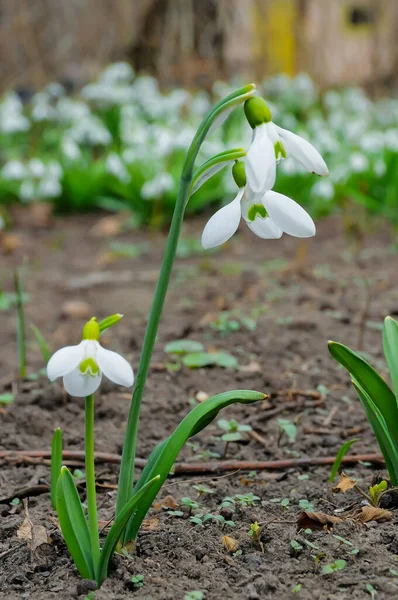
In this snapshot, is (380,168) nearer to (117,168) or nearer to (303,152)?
(117,168)

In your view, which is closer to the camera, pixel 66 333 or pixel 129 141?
pixel 66 333

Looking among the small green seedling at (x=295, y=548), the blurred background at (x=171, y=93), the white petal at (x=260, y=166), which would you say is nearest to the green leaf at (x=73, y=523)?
the small green seedling at (x=295, y=548)

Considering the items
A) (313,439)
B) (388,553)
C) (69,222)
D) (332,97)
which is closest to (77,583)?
(388,553)

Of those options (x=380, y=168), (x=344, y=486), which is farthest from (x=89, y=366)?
(x=380, y=168)

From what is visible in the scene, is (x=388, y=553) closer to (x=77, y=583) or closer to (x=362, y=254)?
(x=77, y=583)

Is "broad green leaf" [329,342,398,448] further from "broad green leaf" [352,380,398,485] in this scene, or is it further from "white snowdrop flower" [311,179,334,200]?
"white snowdrop flower" [311,179,334,200]

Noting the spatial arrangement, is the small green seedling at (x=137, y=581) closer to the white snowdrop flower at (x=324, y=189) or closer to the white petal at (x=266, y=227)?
the white petal at (x=266, y=227)

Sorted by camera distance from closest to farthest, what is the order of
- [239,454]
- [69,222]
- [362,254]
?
[239,454], [362,254], [69,222]
